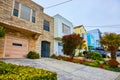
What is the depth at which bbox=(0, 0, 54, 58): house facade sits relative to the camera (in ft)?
40.0

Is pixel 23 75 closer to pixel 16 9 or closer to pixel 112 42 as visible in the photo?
pixel 16 9

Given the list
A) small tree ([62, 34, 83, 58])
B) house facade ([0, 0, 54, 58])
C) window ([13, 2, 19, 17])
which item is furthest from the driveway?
small tree ([62, 34, 83, 58])

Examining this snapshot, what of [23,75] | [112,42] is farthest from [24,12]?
[112,42]

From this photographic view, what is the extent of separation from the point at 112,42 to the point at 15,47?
13.8 meters

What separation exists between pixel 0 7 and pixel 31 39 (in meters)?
5.16

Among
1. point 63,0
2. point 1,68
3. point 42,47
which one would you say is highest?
point 63,0

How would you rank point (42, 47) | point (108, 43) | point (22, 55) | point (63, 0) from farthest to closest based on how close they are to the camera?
point (108, 43)
point (42, 47)
point (22, 55)
point (63, 0)

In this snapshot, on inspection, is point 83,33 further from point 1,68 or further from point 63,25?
point 1,68

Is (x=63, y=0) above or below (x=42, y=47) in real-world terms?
above

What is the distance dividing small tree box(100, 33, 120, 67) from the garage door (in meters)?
12.2

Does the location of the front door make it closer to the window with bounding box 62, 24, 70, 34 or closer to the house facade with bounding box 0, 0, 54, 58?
the house facade with bounding box 0, 0, 54, 58

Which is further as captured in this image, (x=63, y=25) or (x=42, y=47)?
(x=63, y=25)

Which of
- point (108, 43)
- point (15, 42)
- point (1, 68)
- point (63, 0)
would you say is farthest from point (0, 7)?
point (108, 43)

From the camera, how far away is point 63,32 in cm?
2230
